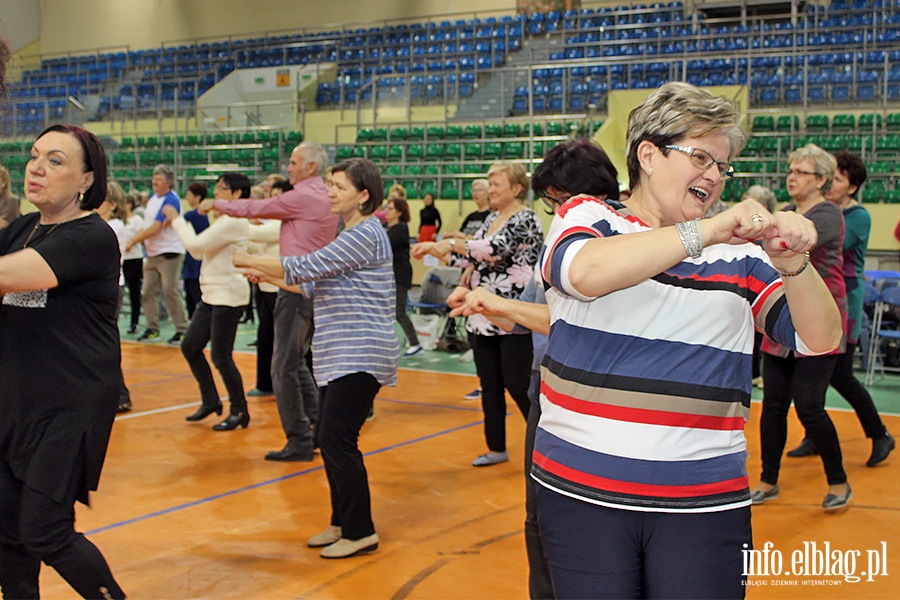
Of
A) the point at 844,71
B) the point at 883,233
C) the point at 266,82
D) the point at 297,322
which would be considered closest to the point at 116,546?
the point at 297,322

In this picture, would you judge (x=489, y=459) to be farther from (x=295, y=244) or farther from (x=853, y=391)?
(x=853, y=391)

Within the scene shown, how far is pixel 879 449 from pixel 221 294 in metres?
4.20

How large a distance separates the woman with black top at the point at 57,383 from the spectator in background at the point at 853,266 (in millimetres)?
3722

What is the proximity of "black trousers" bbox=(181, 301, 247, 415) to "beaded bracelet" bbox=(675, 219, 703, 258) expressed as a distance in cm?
475

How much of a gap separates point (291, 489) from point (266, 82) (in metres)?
16.2

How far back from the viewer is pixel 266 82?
19.3 m

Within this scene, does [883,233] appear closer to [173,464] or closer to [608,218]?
[173,464]

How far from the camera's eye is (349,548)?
3627mm

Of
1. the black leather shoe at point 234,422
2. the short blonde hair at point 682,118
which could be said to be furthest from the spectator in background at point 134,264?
the short blonde hair at point 682,118

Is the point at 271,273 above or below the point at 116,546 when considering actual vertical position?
above

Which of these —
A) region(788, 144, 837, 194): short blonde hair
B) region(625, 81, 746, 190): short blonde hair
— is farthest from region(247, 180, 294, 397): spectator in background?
region(625, 81, 746, 190): short blonde hair

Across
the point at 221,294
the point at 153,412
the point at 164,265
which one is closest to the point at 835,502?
the point at 221,294

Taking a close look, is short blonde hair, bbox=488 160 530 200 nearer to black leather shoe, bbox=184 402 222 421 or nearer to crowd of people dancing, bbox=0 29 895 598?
crowd of people dancing, bbox=0 29 895 598

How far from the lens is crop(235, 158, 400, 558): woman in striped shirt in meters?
3.57
